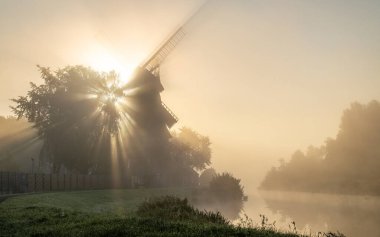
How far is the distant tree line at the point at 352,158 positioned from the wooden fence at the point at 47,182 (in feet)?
226

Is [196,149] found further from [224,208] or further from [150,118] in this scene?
[224,208]

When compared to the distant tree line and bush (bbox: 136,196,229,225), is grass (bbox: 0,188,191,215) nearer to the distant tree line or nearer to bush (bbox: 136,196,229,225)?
bush (bbox: 136,196,229,225)

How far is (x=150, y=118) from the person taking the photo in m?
83.9

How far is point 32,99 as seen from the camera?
6894 centimetres

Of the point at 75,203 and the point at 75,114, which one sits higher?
the point at 75,114

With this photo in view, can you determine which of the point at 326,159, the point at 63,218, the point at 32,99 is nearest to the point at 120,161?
the point at 32,99

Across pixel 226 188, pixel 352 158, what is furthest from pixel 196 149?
pixel 226 188

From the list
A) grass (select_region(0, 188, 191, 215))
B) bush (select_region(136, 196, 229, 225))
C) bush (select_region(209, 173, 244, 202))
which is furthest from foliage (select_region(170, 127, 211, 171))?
bush (select_region(136, 196, 229, 225))

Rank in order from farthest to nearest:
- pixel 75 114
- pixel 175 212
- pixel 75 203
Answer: pixel 75 114, pixel 75 203, pixel 175 212

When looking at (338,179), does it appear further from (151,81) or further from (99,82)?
(99,82)

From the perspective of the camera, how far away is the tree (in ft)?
217

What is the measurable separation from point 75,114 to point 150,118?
2001 centimetres

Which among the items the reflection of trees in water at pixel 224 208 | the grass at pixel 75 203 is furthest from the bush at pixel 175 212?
the reflection of trees in water at pixel 224 208

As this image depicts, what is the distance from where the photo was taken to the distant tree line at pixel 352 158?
10719 centimetres
